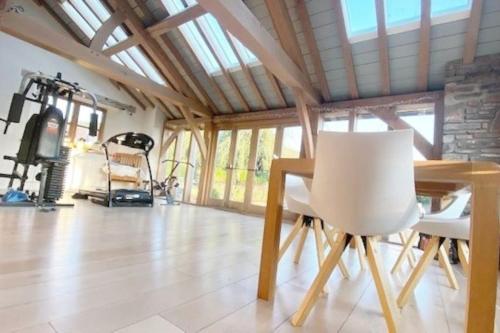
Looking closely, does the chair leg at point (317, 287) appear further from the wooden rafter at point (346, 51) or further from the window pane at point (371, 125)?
the window pane at point (371, 125)

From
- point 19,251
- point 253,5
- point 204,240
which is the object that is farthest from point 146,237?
point 253,5

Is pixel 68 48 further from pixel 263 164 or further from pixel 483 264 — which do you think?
pixel 483 264

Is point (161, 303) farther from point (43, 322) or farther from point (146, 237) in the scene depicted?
point (146, 237)

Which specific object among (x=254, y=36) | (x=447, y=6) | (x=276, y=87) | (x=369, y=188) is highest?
(x=447, y=6)

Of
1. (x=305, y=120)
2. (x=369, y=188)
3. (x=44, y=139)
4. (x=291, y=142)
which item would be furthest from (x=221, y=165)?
(x=369, y=188)

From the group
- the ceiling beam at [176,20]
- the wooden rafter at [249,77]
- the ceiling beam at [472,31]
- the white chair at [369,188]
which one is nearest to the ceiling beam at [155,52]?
the ceiling beam at [176,20]

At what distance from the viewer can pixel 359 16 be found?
3.82 m

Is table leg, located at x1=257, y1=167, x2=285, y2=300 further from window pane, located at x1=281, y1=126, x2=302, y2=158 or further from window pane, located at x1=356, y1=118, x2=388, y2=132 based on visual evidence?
window pane, located at x1=281, y1=126, x2=302, y2=158

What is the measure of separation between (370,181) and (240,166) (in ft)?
17.5

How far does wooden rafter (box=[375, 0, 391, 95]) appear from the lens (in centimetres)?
345

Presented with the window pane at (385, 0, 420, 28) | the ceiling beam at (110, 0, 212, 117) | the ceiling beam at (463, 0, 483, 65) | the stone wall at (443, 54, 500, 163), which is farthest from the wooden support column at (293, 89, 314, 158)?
the ceiling beam at (110, 0, 212, 117)

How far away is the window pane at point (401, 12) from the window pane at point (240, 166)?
3.56m

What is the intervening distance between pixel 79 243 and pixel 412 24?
448 cm

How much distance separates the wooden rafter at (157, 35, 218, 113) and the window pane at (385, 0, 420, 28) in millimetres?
4022
